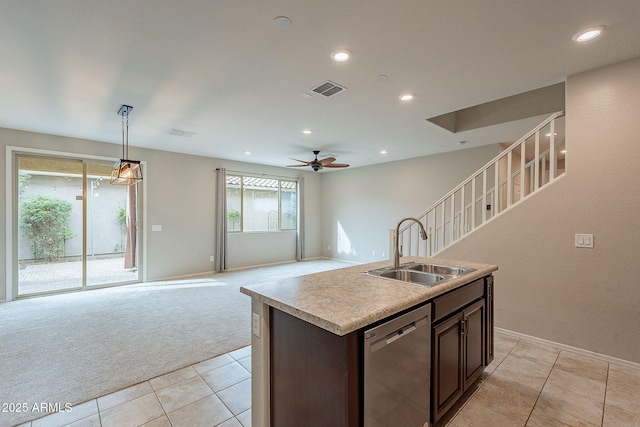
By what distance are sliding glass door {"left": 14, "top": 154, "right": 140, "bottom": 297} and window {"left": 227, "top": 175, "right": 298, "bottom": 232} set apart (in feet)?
7.17

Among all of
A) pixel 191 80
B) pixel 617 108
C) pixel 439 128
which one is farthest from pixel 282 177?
pixel 617 108

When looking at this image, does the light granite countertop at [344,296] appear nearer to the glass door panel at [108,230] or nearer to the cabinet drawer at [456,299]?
the cabinet drawer at [456,299]

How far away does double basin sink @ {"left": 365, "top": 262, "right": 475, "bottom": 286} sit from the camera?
2.20 m

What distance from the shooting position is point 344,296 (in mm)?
1577

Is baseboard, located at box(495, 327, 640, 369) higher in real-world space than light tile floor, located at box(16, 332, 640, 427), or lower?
higher

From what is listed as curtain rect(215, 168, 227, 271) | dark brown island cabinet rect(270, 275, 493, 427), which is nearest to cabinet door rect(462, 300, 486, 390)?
dark brown island cabinet rect(270, 275, 493, 427)

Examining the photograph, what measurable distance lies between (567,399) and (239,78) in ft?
12.7

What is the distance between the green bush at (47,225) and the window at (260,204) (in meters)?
3.11

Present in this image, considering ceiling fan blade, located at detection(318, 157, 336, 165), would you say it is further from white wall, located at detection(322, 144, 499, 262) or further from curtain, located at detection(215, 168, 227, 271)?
curtain, located at detection(215, 168, 227, 271)

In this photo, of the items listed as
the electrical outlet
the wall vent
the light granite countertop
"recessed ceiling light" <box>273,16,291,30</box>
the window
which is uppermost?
"recessed ceiling light" <box>273,16,291,30</box>

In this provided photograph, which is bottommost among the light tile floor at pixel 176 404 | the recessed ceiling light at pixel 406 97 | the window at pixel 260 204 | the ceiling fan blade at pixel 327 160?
the light tile floor at pixel 176 404

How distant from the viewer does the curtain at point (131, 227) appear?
19.0 ft

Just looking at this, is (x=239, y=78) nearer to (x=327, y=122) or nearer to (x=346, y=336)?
(x=327, y=122)

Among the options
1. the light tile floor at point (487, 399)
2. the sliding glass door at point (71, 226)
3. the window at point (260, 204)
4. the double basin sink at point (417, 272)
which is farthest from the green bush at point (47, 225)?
the double basin sink at point (417, 272)
